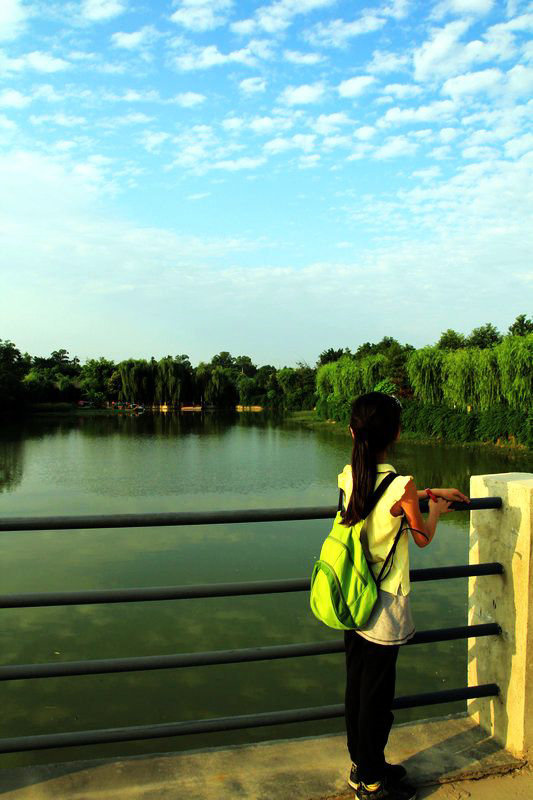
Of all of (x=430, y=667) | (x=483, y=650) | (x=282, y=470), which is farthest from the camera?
(x=282, y=470)

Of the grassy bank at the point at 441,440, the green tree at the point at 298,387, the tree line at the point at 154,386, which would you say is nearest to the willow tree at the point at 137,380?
the tree line at the point at 154,386

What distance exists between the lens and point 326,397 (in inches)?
1773

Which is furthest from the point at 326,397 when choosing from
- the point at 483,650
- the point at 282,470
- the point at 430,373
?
the point at 483,650

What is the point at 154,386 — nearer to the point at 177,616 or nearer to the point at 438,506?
the point at 177,616

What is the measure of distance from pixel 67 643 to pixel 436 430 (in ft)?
81.0

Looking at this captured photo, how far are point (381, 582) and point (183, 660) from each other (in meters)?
0.64

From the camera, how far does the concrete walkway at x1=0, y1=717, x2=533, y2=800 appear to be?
1.85 m

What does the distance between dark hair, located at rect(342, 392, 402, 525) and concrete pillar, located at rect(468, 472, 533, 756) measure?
1.71ft

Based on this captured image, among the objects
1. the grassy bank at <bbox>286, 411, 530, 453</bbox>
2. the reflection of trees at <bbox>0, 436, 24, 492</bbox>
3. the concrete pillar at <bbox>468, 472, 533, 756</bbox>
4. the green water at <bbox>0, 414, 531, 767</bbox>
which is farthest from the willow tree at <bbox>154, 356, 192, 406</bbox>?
the concrete pillar at <bbox>468, 472, 533, 756</bbox>

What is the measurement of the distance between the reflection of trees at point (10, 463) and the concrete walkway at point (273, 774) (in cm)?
1537

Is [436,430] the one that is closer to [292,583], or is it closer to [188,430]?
Answer: [188,430]

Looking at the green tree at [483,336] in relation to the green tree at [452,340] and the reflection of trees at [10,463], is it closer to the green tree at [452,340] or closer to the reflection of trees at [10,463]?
the green tree at [452,340]

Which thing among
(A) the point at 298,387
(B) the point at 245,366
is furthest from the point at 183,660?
(B) the point at 245,366

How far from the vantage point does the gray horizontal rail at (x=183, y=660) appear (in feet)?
6.09
